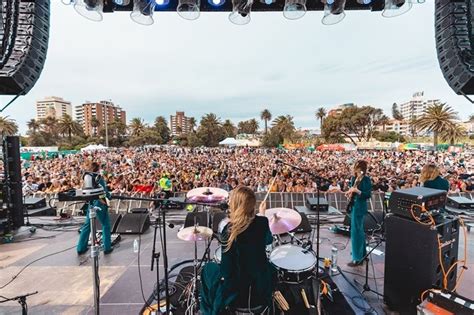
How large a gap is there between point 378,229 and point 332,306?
270cm

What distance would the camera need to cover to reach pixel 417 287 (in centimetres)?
233

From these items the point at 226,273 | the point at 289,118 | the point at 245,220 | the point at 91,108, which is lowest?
the point at 226,273

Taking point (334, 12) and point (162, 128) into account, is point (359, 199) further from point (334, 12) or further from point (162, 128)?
point (162, 128)

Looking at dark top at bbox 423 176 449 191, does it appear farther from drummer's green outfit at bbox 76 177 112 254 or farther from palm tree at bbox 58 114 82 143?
palm tree at bbox 58 114 82 143

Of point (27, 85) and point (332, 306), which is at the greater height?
point (27, 85)

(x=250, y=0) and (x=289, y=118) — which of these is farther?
(x=289, y=118)

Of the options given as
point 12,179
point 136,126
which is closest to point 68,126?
point 136,126

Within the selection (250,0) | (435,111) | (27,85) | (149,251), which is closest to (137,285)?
(149,251)

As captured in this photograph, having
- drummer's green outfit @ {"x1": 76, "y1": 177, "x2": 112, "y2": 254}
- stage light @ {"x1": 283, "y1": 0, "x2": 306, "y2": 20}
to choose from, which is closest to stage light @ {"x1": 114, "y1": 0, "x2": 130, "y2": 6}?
stage light @ {"x1": 283, "y1": 0, "x2": 306, "y2": 20}

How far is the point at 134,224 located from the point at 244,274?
388cm

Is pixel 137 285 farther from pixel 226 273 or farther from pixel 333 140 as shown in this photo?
pixel 333 140

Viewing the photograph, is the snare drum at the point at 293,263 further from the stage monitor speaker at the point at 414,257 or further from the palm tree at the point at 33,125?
the palm tree at the point at 33,125

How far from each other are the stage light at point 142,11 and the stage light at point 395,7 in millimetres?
3417

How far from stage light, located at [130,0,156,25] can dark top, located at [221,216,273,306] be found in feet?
11.1
